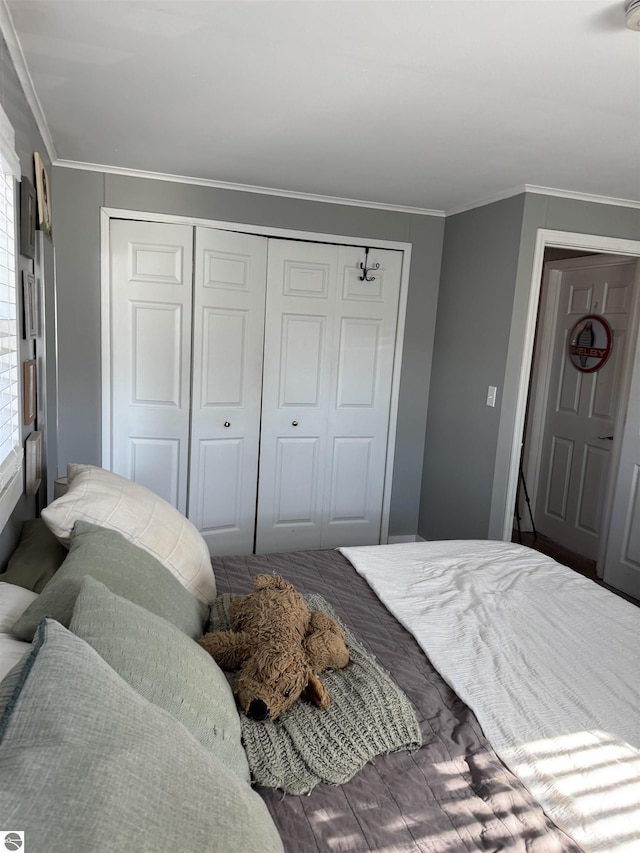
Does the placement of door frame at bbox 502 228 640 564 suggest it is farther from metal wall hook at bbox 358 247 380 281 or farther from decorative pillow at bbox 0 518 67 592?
decorative pillow at bbox 0 518 67 592

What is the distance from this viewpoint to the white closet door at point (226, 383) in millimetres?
3496

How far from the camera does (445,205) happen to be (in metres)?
3.64

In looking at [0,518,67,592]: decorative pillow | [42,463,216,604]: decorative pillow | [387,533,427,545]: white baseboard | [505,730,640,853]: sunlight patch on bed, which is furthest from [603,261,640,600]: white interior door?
[0,518,67,592]: decorative pillow

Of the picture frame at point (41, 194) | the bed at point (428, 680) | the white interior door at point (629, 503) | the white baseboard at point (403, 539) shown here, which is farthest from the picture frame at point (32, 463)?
the white interior door at point (629, 503)

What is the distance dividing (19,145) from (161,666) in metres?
1.86

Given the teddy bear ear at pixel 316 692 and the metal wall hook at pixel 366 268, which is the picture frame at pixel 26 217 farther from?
the metal wall hook at pixel 366 268

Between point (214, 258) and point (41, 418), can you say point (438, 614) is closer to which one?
point (41, 418)

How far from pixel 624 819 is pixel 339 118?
7.71ft

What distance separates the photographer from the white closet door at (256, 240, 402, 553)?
3.71m

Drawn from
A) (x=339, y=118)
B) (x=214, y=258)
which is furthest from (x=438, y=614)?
(x=214, y=258)

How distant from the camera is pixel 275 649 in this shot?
4.40ft

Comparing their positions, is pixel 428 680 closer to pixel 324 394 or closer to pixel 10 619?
pixel 10 619

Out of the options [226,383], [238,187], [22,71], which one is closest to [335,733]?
[22,71]

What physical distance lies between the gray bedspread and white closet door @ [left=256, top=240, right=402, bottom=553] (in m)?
2.44
